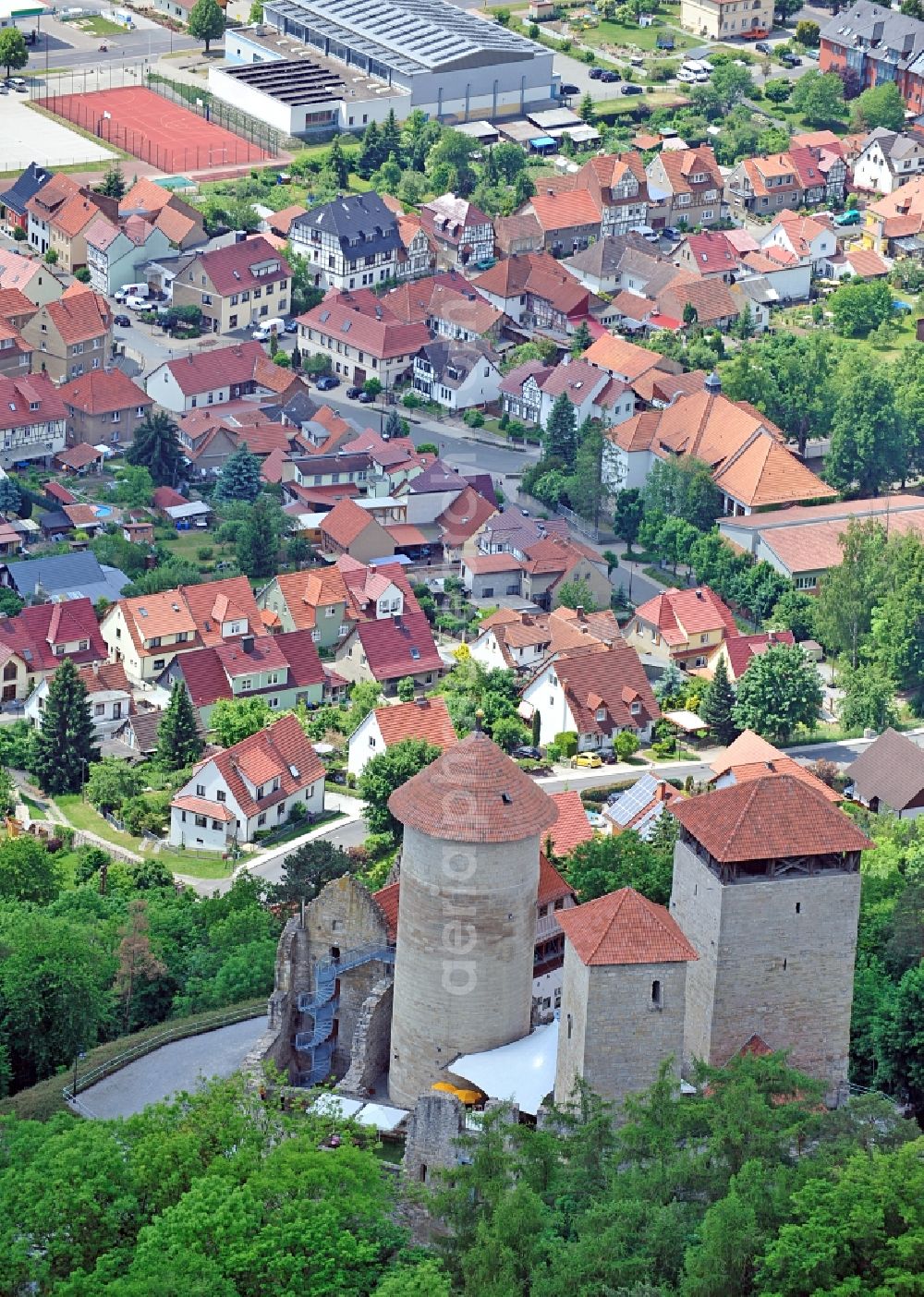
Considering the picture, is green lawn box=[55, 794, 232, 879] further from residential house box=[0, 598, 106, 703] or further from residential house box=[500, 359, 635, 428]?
residential house box=[500, 359, 635, 428]

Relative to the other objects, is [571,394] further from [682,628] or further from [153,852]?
[153,852]

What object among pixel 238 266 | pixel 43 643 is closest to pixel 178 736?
pixel 43 643

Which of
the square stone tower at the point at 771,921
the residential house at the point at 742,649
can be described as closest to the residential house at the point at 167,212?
the residential house at the point at 742,649

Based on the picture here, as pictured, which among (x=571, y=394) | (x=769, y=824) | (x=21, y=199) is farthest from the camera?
(x=21, y=199)

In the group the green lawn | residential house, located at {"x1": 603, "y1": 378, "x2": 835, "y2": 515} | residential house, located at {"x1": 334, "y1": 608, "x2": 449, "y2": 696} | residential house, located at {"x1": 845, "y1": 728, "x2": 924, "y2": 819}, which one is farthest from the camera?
residential house, located at {"x1": 603, "y1": 378, "x2": 835, "y2": 515}

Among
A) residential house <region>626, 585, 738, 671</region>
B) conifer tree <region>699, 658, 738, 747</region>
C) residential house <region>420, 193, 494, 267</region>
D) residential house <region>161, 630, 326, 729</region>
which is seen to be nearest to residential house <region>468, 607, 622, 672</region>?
residential house <region>626, 585, 738, 671</region>

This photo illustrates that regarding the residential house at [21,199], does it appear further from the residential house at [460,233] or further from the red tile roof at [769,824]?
the red tile roof at [769,824]

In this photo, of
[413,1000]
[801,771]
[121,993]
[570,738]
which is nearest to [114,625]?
[570,738]
